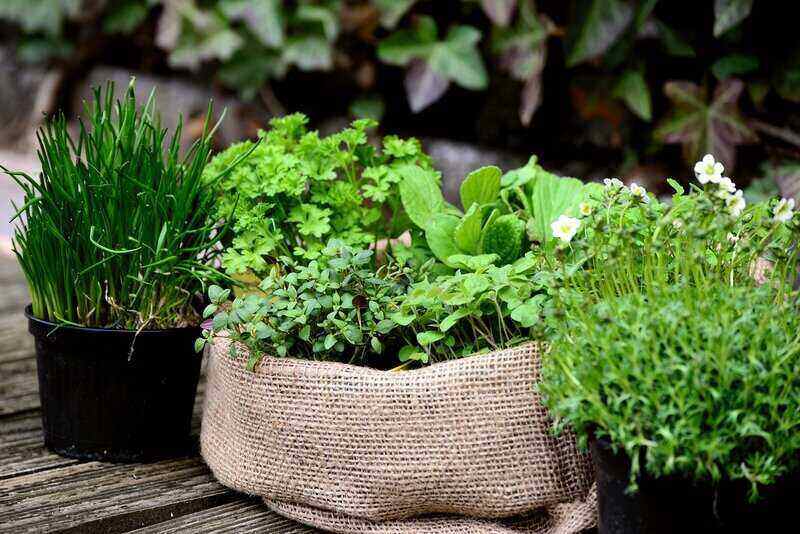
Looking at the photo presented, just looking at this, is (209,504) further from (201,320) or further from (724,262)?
(724,262)

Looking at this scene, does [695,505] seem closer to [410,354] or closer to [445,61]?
[410,354]

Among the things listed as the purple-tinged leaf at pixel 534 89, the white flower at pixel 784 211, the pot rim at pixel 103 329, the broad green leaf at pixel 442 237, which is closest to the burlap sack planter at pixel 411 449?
the pot rim at pixel 103 329

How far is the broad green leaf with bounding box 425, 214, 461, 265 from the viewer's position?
139cm

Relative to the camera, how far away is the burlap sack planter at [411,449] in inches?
46.1

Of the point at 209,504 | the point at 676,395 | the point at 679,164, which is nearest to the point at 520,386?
the point at 676,395

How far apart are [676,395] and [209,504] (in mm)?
744

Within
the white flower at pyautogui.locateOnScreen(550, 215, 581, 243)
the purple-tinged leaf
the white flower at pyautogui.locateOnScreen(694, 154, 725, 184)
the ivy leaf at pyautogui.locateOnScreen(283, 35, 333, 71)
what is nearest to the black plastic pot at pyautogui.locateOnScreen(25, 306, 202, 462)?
the white flower at pyautogui.locateOnScreen(550, 215, 581, 243)

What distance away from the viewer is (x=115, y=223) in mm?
1365

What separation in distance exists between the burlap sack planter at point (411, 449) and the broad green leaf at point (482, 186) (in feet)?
1.23

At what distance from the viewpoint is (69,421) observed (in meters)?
1.44

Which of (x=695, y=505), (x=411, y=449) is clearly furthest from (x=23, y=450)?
(x=695, y=505)

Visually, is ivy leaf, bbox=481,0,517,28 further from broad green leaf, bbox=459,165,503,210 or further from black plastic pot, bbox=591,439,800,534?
black plastic pot, bbox=591,439,800,534

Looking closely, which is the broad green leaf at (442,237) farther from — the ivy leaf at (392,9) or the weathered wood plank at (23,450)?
the ivy leaf at (392,9)

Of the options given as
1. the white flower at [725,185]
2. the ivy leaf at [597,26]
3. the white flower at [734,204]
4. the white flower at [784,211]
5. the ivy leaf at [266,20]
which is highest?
the ivy leaf at [266,20]
